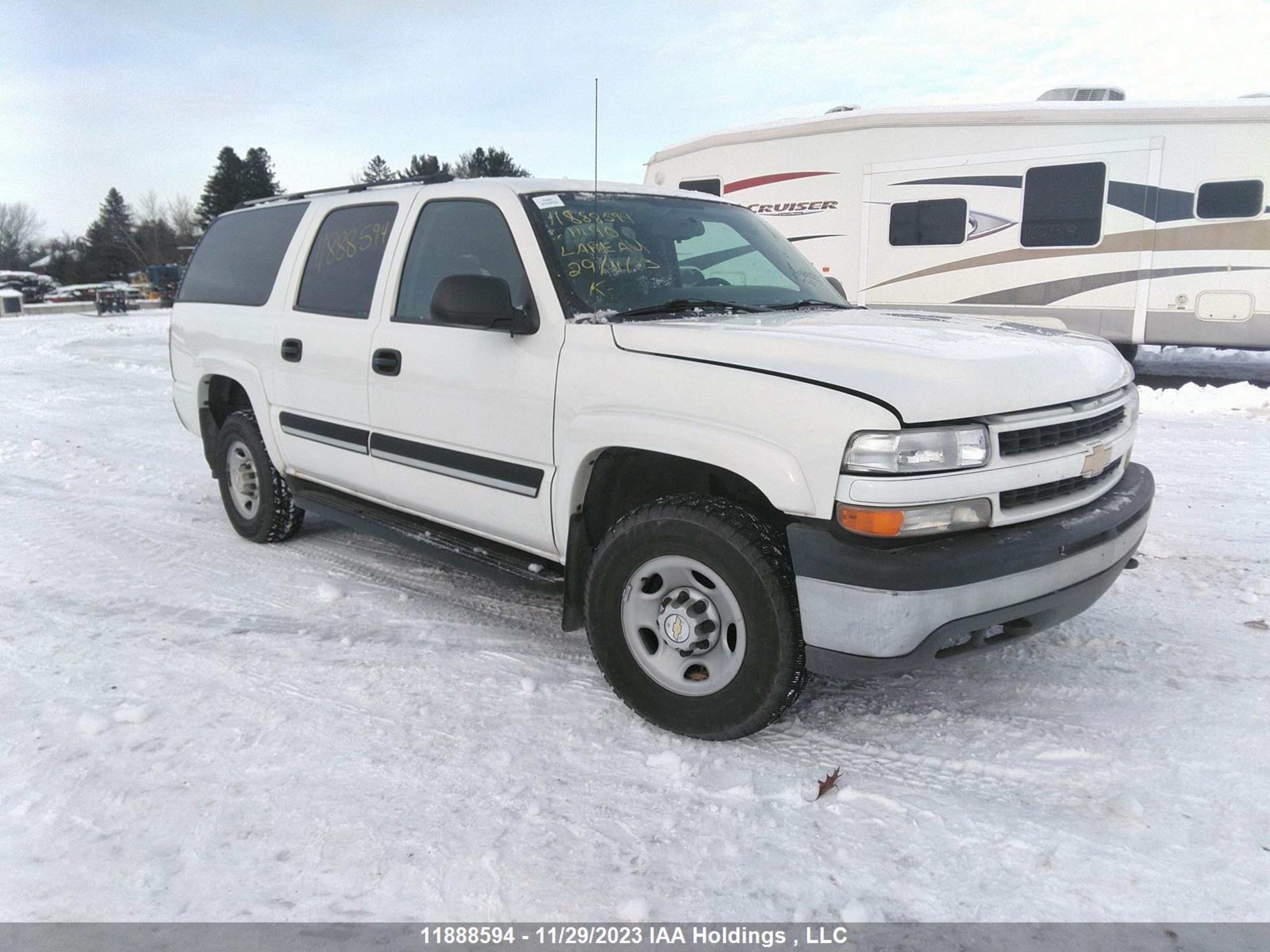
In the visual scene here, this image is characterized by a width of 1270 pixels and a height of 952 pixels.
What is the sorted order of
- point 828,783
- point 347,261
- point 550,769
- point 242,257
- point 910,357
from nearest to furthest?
point 910,357, point 828,783, point 550,769, point 347,261, point 242,257

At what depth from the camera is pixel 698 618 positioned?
2.99 meters

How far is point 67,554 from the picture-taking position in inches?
200

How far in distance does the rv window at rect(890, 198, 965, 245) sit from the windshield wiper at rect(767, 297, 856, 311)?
7.06 metres

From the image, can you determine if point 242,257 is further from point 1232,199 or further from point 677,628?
point 1232,199

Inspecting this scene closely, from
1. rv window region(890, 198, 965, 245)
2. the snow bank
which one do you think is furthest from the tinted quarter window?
rv window region(890, 198, 965, 245)

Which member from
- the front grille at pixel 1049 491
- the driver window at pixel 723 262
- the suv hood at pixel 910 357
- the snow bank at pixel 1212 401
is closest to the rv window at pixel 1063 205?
the snow bank at pixel 1212 401

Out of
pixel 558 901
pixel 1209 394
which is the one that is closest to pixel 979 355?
pixel 558 901

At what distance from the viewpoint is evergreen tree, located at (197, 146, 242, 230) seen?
6994 cm

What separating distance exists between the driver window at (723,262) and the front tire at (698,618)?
1.16 m

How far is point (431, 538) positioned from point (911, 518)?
2221 mm

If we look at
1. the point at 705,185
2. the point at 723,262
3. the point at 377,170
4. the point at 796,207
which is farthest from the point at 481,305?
the point at 377,170

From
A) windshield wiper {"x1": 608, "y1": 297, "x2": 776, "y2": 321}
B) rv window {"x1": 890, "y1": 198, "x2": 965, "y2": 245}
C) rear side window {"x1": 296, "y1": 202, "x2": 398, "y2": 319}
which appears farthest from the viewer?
rv window {"x1": 890, "y1": 198, "x2": 965, "y2": 245}

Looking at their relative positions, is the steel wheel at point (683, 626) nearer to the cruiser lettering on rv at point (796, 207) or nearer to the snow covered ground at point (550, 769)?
the snow covered ground at point (550, 769)

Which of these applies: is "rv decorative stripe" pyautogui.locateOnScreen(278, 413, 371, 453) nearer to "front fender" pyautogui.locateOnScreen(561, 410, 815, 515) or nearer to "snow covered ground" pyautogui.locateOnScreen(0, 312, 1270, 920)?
"snow covered ground" pyautogui.locateOnScreen(0, 312, 1270, 920)
